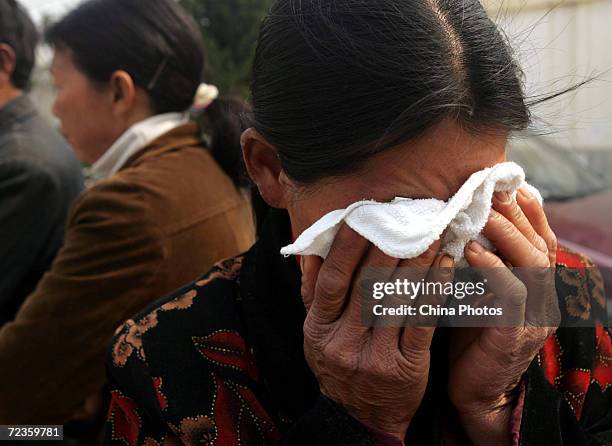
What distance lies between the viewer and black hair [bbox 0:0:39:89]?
118 inches

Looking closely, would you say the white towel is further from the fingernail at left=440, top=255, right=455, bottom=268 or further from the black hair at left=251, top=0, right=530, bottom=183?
the black hair at left=251, top=0, right=530, bottom=183

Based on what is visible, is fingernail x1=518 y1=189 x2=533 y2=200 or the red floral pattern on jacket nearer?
fingernail x1=518 y1=189 x2=533 y2=200

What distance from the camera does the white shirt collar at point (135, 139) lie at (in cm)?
245

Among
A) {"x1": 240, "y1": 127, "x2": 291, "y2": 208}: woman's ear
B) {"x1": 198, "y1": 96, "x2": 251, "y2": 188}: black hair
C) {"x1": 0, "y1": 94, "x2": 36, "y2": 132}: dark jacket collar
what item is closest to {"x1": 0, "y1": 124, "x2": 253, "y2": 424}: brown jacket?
{"x1": 198, "y1": 96, "x2": 251, "y2": 188}: black hair

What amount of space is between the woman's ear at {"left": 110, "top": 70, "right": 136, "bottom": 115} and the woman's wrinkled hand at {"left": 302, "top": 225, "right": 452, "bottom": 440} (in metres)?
1.40

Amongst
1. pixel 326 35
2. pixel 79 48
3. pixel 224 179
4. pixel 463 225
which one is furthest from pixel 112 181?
pixel 463 225

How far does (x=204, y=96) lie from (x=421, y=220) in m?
Result: 1.55

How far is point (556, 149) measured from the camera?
505 cm

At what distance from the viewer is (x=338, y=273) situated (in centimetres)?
123

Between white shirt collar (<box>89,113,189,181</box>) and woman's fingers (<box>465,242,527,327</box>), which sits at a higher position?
woman's fingers (<box>465,242,527,327</box>)

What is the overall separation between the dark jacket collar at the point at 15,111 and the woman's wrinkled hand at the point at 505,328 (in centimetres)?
208

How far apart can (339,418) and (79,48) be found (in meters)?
1.75

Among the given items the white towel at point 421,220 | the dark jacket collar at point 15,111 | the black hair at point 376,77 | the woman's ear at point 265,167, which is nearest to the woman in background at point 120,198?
the dark jacket collar at point 15,111

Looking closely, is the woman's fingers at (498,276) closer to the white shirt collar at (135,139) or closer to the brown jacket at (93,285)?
the brown jacket at (93,285)
